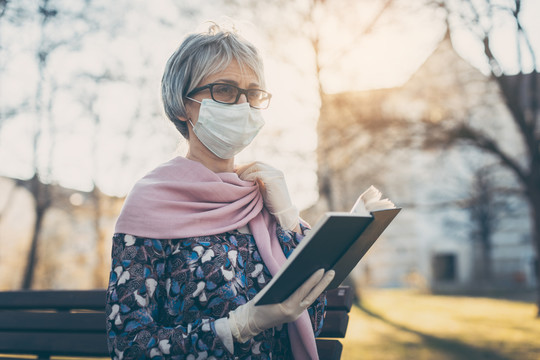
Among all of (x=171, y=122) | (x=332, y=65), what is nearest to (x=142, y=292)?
(x=171, y=122)

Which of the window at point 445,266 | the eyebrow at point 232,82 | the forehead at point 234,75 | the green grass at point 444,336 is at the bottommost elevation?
the window at point 445,266

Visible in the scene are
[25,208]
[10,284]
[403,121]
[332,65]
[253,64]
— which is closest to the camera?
[253,64]

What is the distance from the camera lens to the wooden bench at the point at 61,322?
10.5 feet

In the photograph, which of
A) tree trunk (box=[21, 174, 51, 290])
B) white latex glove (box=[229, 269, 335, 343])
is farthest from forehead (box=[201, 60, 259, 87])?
tree trunk (box=[21, 174, 51, 290])

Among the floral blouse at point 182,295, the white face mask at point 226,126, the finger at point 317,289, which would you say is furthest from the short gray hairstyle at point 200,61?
the finger at point 317,289

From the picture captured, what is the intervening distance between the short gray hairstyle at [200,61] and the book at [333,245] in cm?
79

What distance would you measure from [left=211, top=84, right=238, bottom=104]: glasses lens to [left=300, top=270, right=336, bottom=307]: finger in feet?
2.85

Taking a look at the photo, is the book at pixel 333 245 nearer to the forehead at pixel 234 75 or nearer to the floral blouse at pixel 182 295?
the floral blouse at pixel 182 295

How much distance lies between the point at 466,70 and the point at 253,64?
12.2 metres

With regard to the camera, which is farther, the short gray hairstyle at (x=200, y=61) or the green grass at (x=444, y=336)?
the green grass at (x=444, y=336)

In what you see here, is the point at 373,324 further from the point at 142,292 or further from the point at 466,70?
the point at 142,292

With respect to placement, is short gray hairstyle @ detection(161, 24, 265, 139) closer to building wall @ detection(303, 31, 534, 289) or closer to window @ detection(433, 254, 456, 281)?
building wall @ detection(303, 31, 534, 289)

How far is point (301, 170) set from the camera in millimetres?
14797

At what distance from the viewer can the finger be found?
1995 mm
